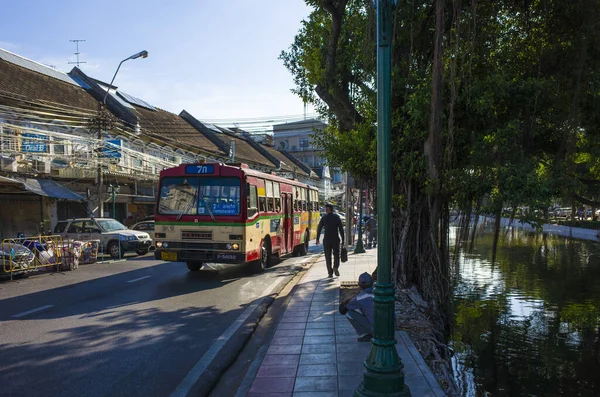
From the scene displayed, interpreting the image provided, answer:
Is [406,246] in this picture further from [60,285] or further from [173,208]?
[60,285]

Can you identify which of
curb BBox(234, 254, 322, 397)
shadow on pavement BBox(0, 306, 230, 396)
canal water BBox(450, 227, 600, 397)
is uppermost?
shadow on pavement BBox(0, 306, 230, 396)

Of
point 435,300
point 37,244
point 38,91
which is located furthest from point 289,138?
point 435,300

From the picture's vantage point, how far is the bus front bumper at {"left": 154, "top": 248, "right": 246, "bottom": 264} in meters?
11.6

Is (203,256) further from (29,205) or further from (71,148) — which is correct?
(71,148)

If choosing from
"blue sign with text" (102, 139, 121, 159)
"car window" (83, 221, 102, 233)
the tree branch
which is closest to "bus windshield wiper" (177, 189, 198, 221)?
the tree branch

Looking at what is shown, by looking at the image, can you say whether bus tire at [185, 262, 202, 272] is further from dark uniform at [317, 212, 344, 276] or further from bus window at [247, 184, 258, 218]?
dark uniform at [317, 212, 344, 276]

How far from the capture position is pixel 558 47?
870 centimetres

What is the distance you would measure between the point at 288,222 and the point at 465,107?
9703mm

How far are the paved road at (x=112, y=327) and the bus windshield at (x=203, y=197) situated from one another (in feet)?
5.98

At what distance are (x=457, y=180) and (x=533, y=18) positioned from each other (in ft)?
13.8

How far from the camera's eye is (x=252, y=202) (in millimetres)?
12359

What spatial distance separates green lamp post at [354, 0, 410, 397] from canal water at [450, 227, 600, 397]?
9.92ft

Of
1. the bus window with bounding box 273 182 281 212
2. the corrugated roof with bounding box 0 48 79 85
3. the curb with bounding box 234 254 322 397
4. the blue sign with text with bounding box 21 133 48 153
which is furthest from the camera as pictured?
the corrugated roof with bounding box 0 48 79 85

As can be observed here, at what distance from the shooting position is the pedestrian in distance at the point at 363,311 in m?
6.02
